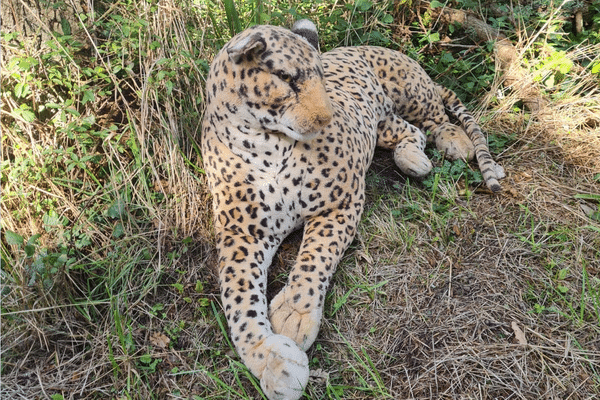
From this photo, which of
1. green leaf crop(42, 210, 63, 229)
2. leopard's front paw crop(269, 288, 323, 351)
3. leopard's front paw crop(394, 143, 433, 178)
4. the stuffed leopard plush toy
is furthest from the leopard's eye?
green leaf crop(42, 210, 63, 229)

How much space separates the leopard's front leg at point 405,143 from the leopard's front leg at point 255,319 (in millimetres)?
1248

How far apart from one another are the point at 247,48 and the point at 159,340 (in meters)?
1.66

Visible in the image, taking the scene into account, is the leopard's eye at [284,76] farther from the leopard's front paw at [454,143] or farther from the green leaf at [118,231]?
the leopard's front paw at [454,143]

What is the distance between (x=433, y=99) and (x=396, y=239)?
158cm

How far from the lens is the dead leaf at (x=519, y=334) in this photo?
2.84 m

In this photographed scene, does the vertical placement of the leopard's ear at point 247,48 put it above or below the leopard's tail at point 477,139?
above

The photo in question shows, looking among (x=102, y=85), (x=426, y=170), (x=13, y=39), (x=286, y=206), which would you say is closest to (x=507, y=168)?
(x=426, y=170)

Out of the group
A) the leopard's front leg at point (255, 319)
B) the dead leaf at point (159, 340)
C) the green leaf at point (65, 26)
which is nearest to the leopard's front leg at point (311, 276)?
the leopard's front leg at point (255, 319)

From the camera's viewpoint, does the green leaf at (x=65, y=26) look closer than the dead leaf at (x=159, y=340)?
No

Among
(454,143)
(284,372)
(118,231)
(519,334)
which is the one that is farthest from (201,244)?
(454,143)

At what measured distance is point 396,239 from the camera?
3.47 meters

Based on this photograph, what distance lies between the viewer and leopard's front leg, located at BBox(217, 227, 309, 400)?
2594 millimetres

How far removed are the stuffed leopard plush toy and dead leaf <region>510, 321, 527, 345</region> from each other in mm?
1031

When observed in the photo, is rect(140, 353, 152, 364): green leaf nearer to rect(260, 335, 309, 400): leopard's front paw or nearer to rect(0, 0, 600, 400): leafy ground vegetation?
rect(0, 0, 600, 400): leafy ground vegetation
